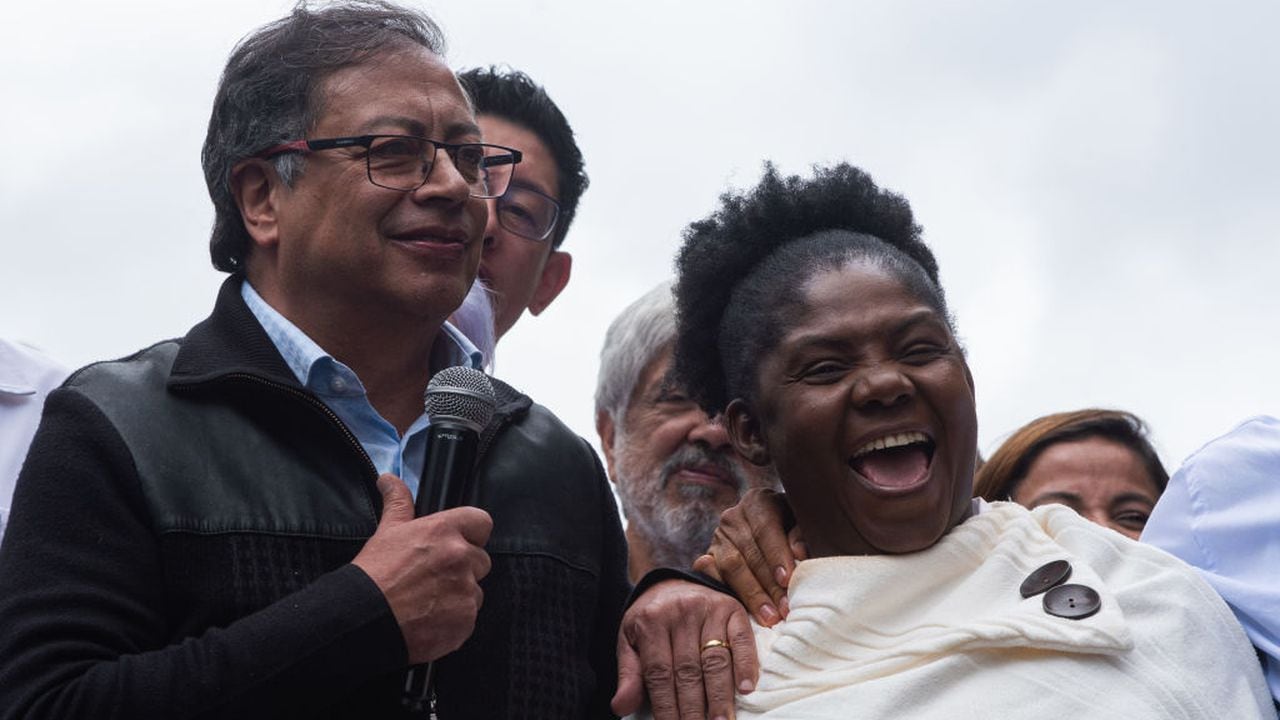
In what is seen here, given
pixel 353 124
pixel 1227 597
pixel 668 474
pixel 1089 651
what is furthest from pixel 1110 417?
pixel 353 124

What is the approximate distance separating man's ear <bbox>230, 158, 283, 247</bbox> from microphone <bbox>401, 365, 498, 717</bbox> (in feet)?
2.07

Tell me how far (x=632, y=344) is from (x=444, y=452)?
237 cm

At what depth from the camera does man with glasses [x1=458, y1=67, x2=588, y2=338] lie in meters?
5.21

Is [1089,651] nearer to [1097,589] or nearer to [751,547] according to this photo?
[1097,589]

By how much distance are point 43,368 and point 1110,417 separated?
11.7 feet

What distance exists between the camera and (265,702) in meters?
2.85

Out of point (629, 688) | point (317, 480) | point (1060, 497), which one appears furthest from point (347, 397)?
point (1060, 497)

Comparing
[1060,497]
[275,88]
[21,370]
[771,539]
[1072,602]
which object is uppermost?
[275,88]

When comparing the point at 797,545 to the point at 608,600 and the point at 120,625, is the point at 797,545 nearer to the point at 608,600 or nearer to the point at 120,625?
the point at 608,600

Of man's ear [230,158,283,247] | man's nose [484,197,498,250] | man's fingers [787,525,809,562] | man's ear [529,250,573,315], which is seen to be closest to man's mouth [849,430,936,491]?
man's fingers [787,525,809,562]

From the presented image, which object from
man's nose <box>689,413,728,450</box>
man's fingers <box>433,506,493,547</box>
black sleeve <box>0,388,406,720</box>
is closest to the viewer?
black sleeve <box>0,388,406,720</box>

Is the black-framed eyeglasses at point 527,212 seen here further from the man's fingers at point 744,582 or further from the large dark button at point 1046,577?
the large dark button at point 1046,577

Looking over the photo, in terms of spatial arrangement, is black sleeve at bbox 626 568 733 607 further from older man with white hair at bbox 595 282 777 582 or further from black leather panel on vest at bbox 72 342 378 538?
older man with white hair at bbox 595 282 777 582

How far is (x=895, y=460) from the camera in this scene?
11.2ft
